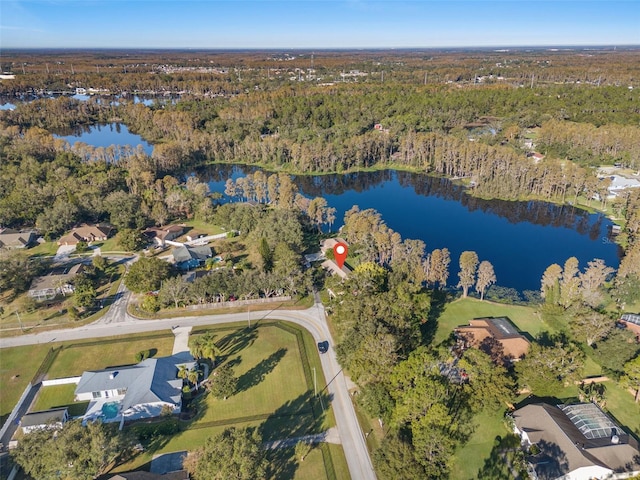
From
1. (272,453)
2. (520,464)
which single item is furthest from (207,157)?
(520,464)

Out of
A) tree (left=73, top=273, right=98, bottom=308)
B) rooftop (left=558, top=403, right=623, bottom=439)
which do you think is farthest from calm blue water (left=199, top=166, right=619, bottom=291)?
tree (left=73, top=273, right=98, bottom=308)

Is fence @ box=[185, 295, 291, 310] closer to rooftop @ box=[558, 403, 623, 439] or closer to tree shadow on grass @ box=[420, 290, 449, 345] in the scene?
tree shadow on grass @ box=[420, 290, 449, 345]

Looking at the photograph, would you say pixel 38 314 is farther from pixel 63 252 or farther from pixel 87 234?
pixel 87 234

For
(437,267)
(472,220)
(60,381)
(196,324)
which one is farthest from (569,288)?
(60,381)

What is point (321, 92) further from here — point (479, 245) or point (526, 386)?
point (526, 386)

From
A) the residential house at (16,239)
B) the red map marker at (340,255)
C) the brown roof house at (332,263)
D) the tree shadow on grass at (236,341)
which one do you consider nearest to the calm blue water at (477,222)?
the brown roof house at (332,263)

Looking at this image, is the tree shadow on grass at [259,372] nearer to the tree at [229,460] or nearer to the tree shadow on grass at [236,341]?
the tree shadow on grass at [236,341]
